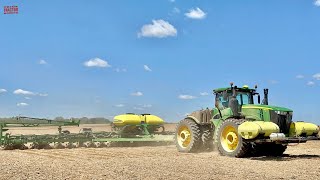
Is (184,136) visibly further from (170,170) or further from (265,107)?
(170,170)

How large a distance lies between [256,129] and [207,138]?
11.2 ft

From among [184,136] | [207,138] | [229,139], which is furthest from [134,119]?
[229,139]

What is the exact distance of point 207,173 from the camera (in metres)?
9.91

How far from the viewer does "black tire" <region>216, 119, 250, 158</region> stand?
1369 cm

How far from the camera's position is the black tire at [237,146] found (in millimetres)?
13688

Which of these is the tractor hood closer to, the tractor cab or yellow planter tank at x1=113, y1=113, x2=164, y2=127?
the tractor cab

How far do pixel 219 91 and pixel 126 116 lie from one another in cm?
720

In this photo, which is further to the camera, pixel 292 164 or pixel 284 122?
pixel 284 122

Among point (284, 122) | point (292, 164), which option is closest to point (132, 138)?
point (284, 122)

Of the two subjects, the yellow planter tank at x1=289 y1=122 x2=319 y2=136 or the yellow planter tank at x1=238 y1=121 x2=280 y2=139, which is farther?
the yellow planter tank at x1=289 y1=122 x2=319 y2=136

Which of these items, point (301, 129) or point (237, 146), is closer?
point (237, 146)

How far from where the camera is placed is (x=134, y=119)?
22062 millimetres

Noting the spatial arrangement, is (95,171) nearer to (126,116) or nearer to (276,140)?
(276,140)

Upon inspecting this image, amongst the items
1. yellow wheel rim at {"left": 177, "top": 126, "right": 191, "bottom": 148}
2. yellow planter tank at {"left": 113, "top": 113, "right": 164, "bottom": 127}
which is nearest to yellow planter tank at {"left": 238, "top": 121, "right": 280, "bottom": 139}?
yellow wheel rim at {"left": 177, "top": 126, "right": 191, "bottom": 148}
